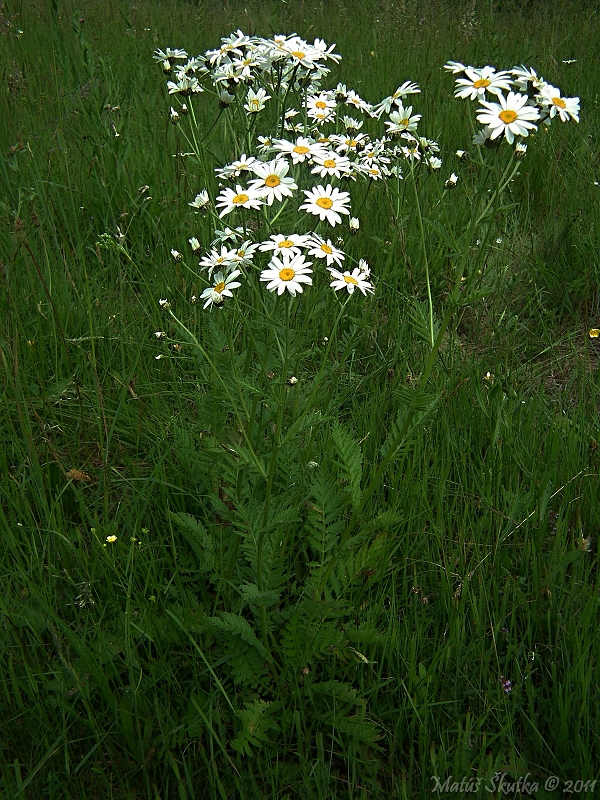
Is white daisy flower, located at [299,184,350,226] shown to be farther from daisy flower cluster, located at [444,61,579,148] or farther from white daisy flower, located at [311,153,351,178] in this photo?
daisy flower cluster, located at [444,61,579,148]

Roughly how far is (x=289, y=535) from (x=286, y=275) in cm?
71

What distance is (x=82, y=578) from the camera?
1608 mm

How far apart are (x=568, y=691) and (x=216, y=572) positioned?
2.68ft

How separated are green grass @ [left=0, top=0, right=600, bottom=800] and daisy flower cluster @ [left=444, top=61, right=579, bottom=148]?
0.20 metres

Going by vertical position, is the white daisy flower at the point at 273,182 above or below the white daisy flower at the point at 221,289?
above

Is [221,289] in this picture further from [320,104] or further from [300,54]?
[320,104]

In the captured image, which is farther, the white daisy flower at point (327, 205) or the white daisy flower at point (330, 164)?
the white daisy flower at point (330, 164)

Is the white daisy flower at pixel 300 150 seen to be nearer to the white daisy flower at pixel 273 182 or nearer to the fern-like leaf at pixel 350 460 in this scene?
the white daisy flower at pixel 273 182

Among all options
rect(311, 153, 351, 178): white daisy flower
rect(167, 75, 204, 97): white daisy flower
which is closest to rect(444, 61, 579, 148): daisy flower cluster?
rect(311, 153, 351, 178): white daisy flower

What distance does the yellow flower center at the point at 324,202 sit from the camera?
Answer: 1.51 metres

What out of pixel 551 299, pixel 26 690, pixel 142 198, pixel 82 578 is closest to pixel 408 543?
pixel 82 578

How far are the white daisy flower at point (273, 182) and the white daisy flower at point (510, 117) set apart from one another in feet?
1.41

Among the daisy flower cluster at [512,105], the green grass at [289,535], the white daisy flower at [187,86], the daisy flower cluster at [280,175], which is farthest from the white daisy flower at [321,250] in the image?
the white daisy flower at [187,86]

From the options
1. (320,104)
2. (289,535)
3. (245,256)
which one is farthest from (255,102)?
(289,535)
